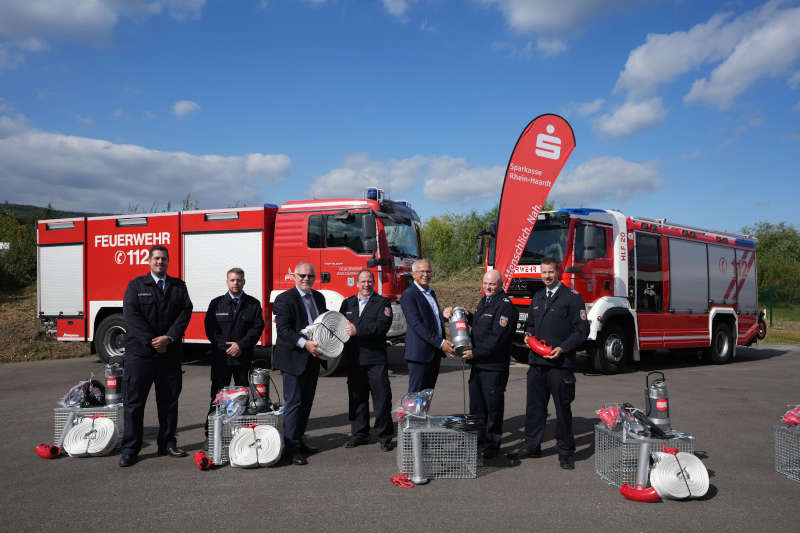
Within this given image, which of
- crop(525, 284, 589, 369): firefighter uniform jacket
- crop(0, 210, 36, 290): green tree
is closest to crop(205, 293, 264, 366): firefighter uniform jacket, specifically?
crop(525, 284, 589, 369): firefighter uniform jacket

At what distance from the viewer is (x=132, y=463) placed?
192 inches

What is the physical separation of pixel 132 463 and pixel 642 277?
9.21 m

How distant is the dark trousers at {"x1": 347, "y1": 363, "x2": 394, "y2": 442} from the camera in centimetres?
543

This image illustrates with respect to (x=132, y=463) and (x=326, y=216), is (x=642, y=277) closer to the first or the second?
(x=326, y=216)

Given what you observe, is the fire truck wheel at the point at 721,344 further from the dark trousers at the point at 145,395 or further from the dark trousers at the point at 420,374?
the dark trousers at the point at 145,395

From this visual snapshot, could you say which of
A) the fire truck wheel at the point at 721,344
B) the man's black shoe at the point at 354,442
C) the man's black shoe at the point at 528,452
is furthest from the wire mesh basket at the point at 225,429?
the fire truck wheel at the point at 721,344

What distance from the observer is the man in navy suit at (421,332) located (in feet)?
16.9

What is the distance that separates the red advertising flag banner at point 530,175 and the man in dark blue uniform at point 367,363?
5285mm

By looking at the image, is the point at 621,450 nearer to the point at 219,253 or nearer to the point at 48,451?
the point at 48,451

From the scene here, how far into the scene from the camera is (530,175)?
35.1 ft

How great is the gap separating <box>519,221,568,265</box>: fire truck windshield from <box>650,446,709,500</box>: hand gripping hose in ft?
20.0

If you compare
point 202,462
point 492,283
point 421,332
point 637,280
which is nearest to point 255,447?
point 202,462

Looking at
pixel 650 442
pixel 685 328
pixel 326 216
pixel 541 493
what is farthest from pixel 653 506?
pixel 685 328

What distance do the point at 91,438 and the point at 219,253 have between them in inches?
224
